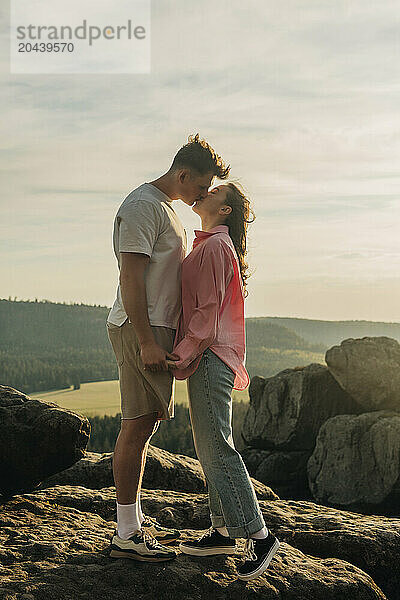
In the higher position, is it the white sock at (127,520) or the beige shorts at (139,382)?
the beige shorts at (139,382)

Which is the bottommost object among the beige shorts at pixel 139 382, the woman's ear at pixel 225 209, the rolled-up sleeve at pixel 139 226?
the beige shorts at pixel 139 382

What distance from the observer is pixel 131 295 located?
4090mm

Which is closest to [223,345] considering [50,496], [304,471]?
[50,496]

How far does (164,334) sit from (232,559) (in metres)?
Result: 1.50

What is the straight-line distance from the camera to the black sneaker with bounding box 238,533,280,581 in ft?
13.8

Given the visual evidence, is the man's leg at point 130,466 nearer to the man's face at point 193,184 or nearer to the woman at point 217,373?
the woman at point 217,373

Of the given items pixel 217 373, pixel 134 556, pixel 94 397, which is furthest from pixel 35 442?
pixel 94 397

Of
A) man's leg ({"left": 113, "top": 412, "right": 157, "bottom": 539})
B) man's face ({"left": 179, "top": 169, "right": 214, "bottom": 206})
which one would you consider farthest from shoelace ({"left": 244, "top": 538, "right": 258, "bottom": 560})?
man's face ({"left": 179, "top": 169, "right": 214, "bottom": 206})

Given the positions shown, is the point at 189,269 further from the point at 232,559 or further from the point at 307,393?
the point at 307,393

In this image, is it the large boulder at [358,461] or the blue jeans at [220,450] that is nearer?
the blue jeans at [220,450]

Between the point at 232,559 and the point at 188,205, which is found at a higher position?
the point at 188,205

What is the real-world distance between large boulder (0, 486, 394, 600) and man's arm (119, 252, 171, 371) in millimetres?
1242

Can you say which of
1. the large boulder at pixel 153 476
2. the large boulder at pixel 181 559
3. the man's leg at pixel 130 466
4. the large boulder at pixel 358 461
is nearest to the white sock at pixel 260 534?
the large boulder at pixel 181 559

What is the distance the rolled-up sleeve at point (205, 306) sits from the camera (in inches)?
163
